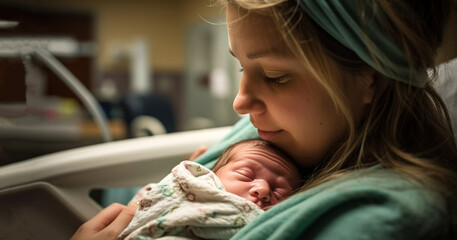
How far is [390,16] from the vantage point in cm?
52

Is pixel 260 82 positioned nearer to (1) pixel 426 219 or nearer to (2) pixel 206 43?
(1) pixel 426 219

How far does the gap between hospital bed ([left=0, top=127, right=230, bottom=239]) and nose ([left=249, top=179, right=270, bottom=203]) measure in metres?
0.35

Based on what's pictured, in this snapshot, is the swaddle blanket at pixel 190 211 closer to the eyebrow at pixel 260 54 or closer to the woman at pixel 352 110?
the woman at pixel 352 110

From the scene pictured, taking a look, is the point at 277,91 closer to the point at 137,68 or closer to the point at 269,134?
the point at 269,134

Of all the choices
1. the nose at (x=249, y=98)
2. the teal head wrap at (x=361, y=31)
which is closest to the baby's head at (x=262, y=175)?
the nose at (x=249, y=98)

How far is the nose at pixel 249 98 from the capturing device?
25.0 inches

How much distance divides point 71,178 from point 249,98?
530mm

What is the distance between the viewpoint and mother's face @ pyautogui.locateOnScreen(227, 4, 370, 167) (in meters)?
0.59

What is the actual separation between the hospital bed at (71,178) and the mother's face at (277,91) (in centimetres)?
41

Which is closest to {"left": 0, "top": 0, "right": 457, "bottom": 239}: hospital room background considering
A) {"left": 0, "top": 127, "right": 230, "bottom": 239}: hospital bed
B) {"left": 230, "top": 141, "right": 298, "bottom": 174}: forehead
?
{"left": 0, "top": 127, "right": 230, "bottom": 239}: hospital bed

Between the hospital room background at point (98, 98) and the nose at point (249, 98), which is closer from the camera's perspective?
the nose at point (249, 98)

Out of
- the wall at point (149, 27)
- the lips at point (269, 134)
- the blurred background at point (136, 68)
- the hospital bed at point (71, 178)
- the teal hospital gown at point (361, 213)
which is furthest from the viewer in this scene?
the wall at point (149, 27)

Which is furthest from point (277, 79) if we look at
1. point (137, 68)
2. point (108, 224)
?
point (137, 68)

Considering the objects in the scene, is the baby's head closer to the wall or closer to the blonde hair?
the blonde hair
